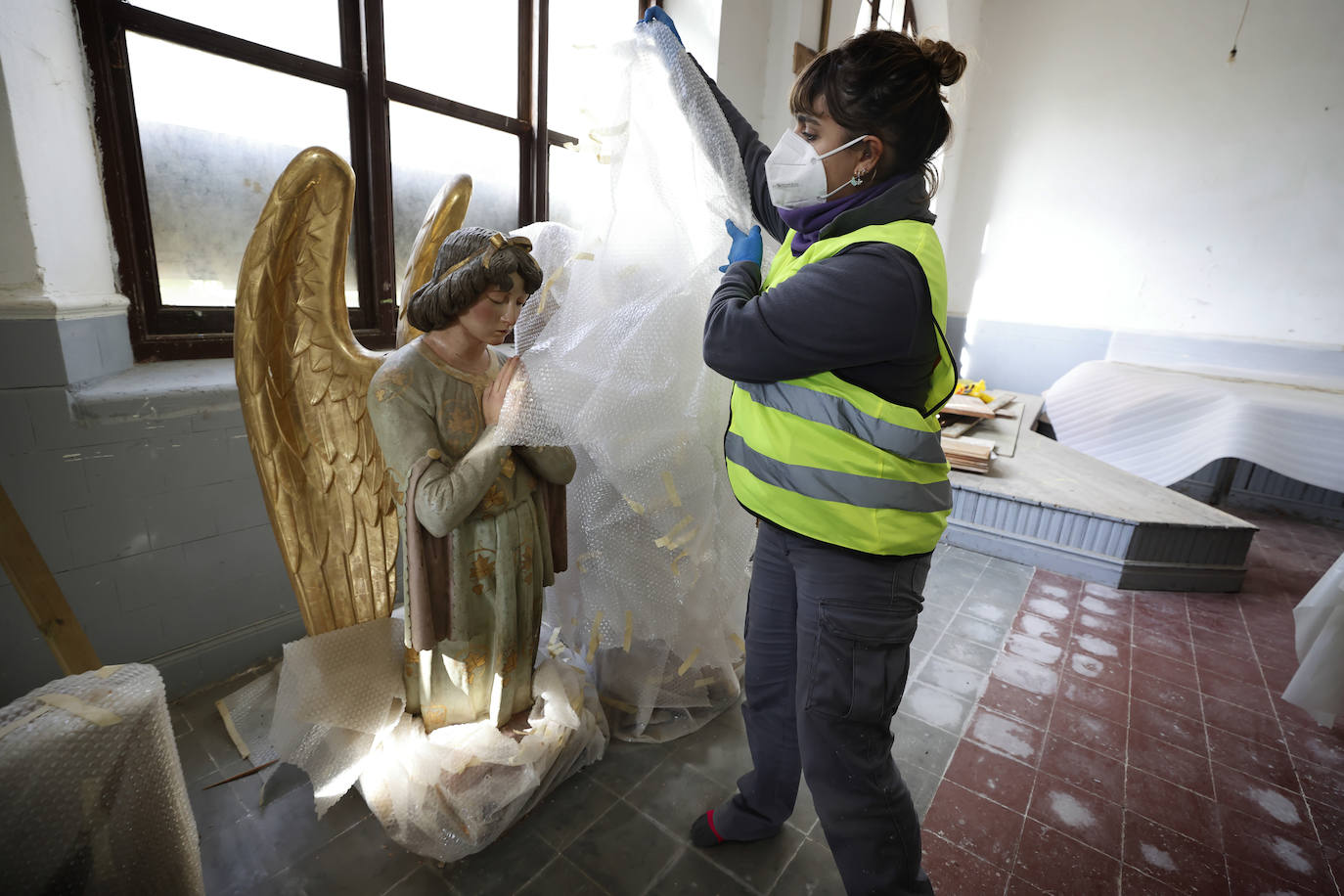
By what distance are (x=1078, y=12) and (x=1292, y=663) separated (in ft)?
19.9

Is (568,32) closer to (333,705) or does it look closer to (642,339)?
(642,339)

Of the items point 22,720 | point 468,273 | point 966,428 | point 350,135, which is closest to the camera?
point 22,720

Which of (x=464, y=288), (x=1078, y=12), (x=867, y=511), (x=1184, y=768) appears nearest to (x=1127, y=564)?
(x=1184, y=768)

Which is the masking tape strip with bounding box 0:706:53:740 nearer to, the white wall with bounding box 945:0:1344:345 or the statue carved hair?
the statue carved hair

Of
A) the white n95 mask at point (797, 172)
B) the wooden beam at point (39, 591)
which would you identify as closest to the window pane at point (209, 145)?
the wooden beam at point (39, 591)

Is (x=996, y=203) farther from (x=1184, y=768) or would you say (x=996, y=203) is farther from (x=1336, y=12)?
(x=1184, y=768)

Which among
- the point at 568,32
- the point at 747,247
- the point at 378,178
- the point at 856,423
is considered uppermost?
the point at 568,32

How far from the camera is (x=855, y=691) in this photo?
1.15 m

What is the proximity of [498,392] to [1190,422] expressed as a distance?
5154 mm

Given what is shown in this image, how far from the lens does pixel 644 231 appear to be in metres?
1.38

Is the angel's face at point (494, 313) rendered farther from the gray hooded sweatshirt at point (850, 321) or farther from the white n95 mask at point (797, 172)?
the white n95 mask at point (797, 172)

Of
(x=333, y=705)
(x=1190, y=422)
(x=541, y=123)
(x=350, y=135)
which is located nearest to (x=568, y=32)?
(x=541, y=123)

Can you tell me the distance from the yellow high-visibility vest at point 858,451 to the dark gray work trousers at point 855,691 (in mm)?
69

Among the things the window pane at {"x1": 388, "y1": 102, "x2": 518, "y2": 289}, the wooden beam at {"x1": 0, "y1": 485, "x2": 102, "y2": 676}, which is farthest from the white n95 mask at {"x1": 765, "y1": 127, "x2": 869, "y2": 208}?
the window pane at {"x1": 388, "y1": 102, "x2": 518, "y2": 289}
